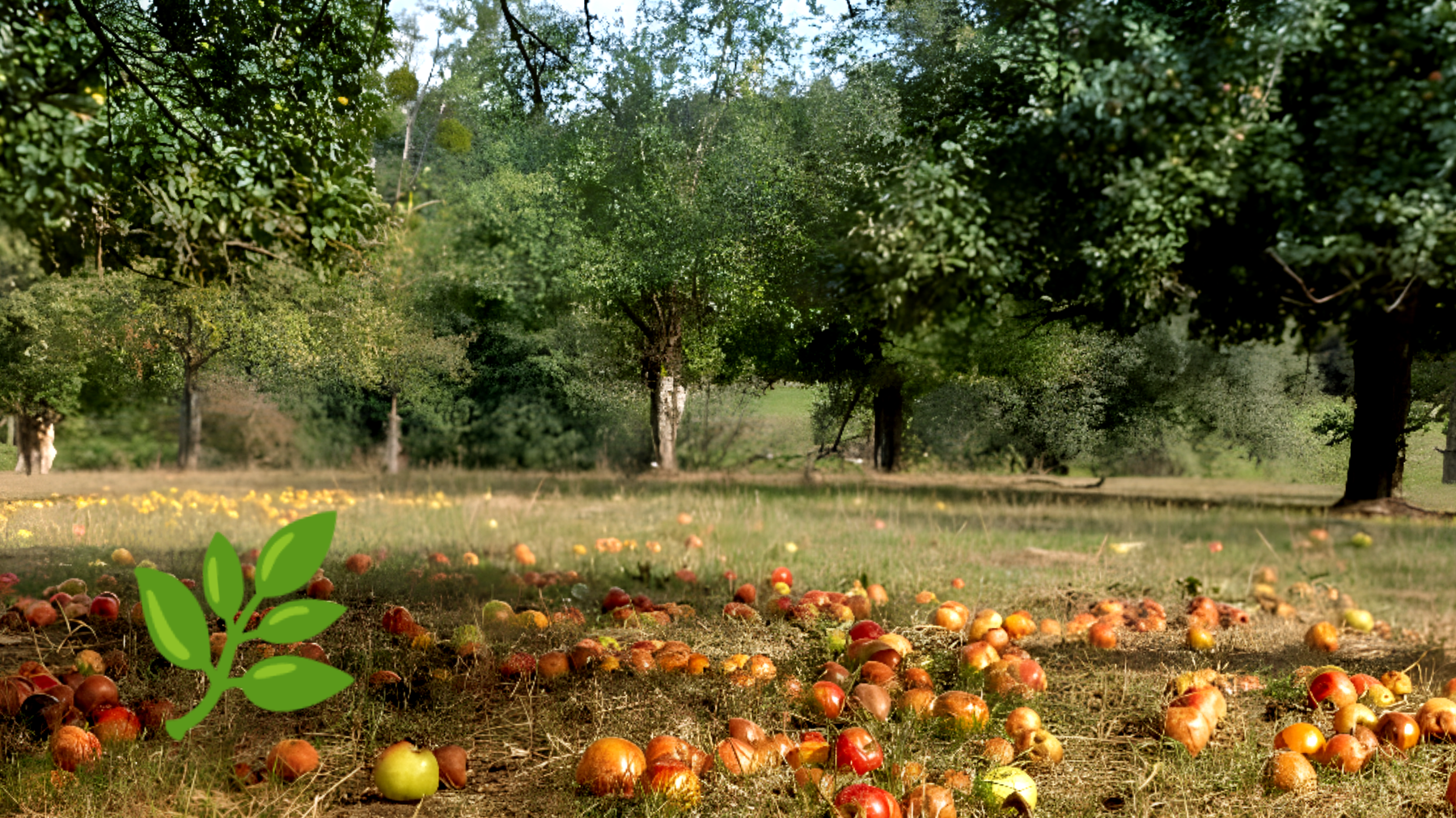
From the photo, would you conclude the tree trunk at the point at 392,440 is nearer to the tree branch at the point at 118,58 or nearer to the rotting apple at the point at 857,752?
the tree branch at the point at 118,58

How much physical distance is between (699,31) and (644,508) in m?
3.63

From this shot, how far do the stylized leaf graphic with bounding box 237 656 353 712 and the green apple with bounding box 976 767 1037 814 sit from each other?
5.15ft

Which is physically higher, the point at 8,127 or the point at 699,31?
the point at 699,31

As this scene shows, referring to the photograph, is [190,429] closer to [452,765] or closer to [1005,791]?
[452,765]

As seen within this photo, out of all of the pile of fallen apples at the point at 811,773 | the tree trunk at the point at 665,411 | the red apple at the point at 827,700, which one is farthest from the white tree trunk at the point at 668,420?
the pile of fallen apples at the point at 811,773

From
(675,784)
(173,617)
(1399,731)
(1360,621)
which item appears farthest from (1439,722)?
(173,617)

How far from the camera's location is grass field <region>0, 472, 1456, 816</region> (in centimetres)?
260

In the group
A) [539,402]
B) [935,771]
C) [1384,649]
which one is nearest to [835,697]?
[935,771]

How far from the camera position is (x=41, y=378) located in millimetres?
4109

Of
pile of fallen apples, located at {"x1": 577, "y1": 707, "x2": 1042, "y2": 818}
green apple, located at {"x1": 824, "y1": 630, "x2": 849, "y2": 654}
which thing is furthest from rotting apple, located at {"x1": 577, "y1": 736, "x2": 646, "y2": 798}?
green apple, located at {"x1": 824, "y1": 630, "x2": 849, "y2": 654}

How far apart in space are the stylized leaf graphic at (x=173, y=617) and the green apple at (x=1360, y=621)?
511 cm

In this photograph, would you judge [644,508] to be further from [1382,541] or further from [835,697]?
[1382,541]

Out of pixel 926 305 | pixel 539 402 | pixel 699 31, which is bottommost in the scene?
pixel 539 402

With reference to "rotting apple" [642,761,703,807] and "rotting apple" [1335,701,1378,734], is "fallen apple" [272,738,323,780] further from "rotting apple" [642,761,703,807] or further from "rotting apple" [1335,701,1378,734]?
"rotting apple" [1335,701,1378,734]
